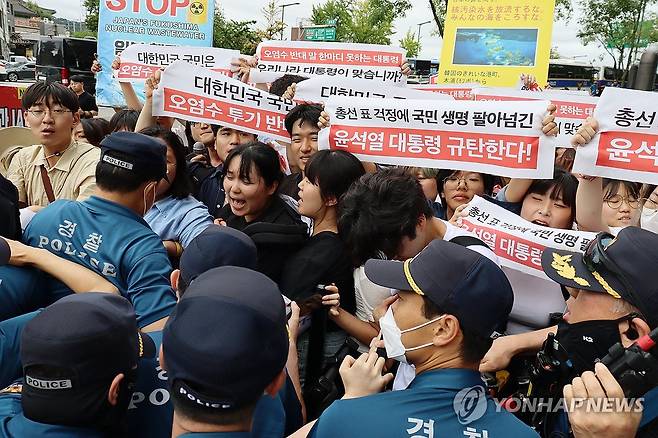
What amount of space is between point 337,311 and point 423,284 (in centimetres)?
91

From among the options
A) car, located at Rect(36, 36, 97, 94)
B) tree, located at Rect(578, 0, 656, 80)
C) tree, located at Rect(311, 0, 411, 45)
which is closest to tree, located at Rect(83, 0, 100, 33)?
tree, located at Rect(311, 0, 411, 45)

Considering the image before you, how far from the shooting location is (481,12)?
7609mm

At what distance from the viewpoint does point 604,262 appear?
174cm

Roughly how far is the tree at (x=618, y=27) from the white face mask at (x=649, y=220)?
2693 centimetres

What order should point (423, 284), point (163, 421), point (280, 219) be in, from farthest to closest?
point (280, 219) < point (163, 421) < point (423, 284)

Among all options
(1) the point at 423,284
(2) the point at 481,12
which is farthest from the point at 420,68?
(1) the point at 423,284

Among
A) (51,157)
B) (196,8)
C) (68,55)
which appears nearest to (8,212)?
(51,157)

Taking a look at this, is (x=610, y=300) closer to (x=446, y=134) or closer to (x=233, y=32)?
(x=446, y=134)

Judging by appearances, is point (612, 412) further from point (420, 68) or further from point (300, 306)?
point (420, 68)

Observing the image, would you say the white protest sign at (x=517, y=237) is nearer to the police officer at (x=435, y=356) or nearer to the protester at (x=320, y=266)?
the protester at (x=320, y=266)

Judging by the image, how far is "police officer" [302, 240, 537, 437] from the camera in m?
1.43

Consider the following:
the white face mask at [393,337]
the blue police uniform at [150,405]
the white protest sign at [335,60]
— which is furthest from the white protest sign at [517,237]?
the white protest sign at [335,60]

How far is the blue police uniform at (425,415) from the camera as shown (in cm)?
141

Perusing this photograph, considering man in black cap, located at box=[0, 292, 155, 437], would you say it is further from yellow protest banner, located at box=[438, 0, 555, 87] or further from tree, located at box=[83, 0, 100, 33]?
tree, located at box=[83, 0, 100, 33]
